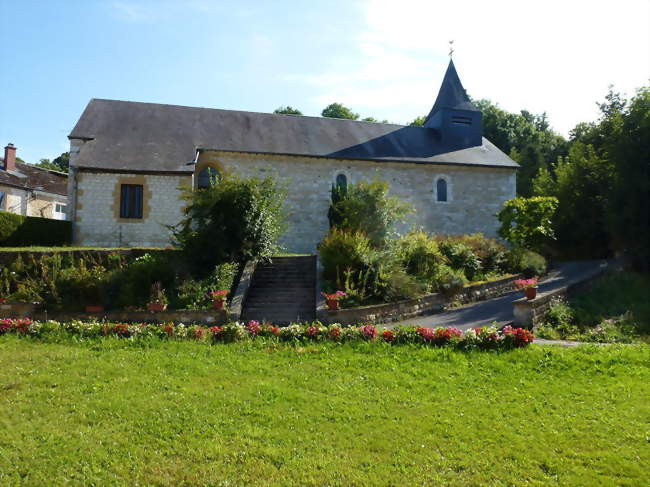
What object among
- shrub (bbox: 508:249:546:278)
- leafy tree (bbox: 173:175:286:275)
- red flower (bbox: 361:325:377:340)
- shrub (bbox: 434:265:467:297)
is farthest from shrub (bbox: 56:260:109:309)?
shrub (bbox: 508:249:546:278)

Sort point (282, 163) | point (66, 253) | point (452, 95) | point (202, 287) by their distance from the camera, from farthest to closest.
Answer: point (452, 95) < point (282, 163) < point (66, 253) < point (202, 287)

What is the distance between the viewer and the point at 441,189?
2253 cm

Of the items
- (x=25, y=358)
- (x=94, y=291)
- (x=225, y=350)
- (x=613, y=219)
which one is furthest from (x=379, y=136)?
(x=25, y=358)

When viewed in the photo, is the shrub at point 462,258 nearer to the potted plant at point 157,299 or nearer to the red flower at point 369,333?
the red flower at point 369,333

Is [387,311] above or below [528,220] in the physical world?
below

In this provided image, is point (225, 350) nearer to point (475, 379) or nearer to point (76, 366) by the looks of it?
point (76, 366)

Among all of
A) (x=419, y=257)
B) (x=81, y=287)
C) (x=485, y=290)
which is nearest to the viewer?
(x=81, y=287)

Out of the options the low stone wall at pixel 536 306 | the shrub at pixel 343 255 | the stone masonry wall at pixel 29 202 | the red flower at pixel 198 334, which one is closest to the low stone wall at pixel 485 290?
the low stone wall at pixel 536 306

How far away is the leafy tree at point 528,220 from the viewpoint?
57.4 feet

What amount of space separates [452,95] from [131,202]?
55.5ft

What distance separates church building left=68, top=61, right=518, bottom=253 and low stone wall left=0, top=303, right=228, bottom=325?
25.8 feet

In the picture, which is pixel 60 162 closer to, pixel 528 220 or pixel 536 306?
pixel 528 220

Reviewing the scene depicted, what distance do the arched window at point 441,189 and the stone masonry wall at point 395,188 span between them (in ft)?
0.75

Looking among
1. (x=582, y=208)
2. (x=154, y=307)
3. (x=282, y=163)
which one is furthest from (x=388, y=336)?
(x=582, y=208)
